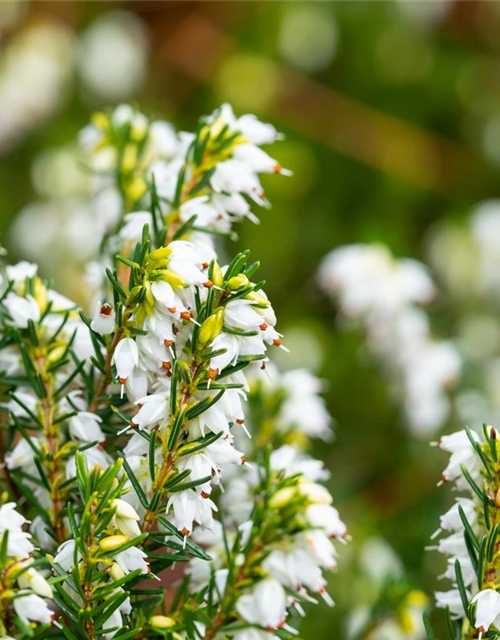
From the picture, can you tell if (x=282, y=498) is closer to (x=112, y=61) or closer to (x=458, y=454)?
(x=458, y=454)

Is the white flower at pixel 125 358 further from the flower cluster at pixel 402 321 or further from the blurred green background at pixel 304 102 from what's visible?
the blurred green background at pixel 304 102

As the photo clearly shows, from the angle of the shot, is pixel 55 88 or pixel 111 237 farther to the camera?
pixel 55 88

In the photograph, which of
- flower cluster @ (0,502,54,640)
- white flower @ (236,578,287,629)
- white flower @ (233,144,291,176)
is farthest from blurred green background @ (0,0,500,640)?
flower cluster @ (0,502,54,640)

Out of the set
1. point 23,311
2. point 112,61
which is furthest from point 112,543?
point 112,61

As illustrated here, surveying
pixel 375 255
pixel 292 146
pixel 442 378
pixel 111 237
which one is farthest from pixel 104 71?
pixel 111 237

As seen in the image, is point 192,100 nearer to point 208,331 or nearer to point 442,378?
point 442,378

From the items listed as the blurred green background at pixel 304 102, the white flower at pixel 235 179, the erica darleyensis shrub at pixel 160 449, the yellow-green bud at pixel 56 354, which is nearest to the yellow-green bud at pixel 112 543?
the erica darleyensis shrub at pixel 160 449
